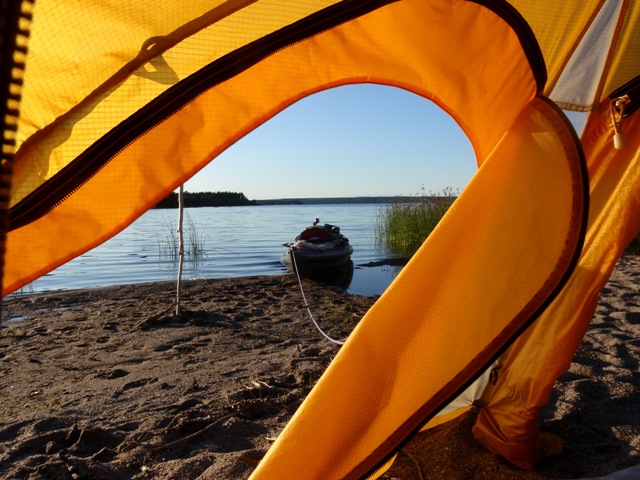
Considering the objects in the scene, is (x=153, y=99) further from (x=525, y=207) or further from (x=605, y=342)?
(x=605, y=342)

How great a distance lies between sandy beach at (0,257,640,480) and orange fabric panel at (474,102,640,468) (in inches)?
6.5

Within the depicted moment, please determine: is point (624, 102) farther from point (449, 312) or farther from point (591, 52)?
point (449, 312)

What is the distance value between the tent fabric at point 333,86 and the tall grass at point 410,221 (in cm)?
1324

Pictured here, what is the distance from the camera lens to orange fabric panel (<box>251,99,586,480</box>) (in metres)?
1.65

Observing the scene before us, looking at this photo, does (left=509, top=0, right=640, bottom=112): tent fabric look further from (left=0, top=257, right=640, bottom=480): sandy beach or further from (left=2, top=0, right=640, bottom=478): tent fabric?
(left=0, top=257, right=640, bottom=480): sandy beach

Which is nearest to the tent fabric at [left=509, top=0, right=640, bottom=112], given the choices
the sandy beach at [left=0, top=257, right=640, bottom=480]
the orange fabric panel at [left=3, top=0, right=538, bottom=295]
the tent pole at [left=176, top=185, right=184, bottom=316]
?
the orange fabric panel at [left=3, top=0, right=538, bottom=295]

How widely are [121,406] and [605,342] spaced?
13.2ft

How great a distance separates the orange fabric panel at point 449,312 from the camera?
1.65 meters

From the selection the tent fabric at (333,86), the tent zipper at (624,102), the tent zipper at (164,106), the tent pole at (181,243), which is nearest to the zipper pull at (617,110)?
the tent zipper at (624,102)

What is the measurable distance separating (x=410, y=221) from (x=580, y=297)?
46.7 ft

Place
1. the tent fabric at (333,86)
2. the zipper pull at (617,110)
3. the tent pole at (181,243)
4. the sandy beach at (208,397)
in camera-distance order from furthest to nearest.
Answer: the tent pole at (181,243), the sandy beach at (208,397), the zipper pull at (617,110), the tent fabric at (333,86)

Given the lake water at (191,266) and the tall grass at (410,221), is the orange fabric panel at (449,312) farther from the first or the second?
the tall grass at (410,221)

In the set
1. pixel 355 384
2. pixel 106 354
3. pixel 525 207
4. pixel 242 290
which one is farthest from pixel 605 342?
pixel 242 290

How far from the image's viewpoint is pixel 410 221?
16.4m
